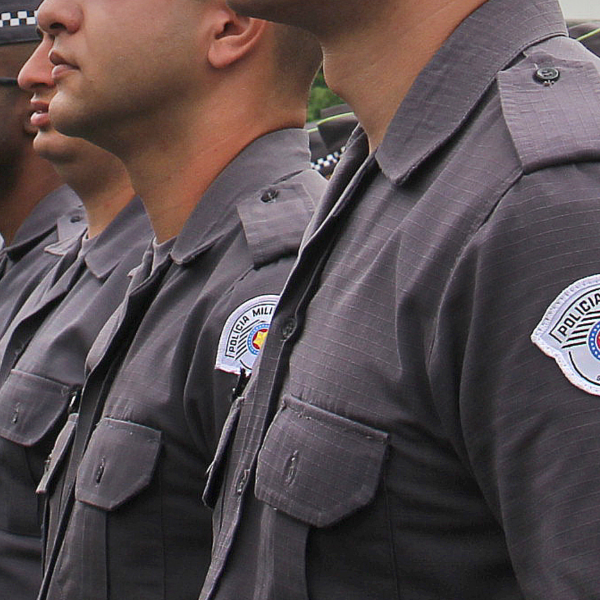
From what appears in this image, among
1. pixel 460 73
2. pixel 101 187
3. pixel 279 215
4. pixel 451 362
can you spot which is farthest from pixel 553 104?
pixel 101 187

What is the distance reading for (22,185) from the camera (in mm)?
4426

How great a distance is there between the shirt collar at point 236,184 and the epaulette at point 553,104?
43.5 inches

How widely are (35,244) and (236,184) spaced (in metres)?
1.90

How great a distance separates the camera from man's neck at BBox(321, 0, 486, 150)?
1611 millimetres

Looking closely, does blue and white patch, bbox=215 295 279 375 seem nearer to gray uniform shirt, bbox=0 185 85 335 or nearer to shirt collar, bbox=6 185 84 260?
gray uniform shirt, bbox=0 185 85 335

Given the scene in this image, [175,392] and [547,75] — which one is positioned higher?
[547,75]

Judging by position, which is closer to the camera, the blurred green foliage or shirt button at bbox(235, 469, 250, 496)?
shirt button at bbox(235, 469, 250, 496)

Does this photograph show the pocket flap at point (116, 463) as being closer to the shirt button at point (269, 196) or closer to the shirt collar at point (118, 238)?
the shirt button at point (269, 196)

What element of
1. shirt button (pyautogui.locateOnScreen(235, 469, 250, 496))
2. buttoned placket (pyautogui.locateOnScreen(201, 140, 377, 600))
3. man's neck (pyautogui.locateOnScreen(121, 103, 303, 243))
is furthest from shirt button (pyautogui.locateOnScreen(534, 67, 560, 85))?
man's neck (pyautogui.locateOnScreen(121, 103, 303, 243))

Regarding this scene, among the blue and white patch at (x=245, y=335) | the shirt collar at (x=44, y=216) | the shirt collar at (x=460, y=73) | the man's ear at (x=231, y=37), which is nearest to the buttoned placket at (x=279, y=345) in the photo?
the shirt collar at (x=460, y=73)

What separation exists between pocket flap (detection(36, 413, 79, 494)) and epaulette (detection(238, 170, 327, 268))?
664mm

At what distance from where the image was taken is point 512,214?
1303mm

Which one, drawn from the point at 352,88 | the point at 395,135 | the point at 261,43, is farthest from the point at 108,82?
the point at 395,135

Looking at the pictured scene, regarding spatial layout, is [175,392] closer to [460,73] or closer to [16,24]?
[460,73]
